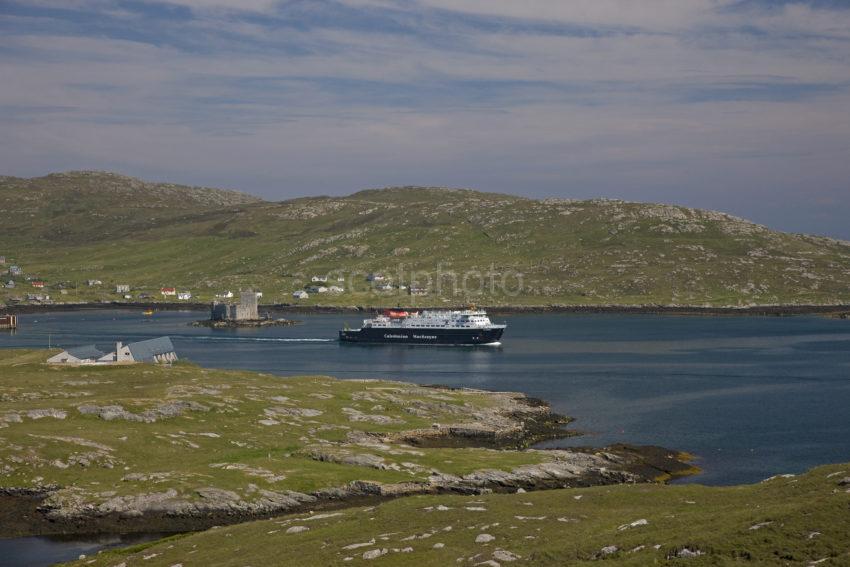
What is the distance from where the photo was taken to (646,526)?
4266 cm

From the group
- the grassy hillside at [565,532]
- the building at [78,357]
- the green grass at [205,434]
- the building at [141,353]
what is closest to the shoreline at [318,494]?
the green grass at [205,434]

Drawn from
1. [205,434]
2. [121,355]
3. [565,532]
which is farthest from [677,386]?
[565,532]

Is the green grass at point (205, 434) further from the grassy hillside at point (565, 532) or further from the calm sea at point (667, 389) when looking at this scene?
the grassy hillside at point (565, 532)

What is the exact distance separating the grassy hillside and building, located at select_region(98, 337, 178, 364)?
71.9 meters

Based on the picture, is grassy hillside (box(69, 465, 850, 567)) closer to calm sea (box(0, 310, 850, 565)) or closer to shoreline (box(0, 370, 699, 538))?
shoreline (box(0, 370, 699, 538))

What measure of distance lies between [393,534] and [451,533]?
3.12 meters

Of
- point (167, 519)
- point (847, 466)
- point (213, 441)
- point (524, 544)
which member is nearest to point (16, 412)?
point (213, 441)

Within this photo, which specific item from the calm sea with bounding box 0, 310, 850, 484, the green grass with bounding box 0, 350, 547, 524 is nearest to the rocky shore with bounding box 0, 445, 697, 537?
the green grass with bounding box 0, 350, 547, 524

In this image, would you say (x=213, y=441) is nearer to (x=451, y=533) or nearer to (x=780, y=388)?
(x=451, y=533)

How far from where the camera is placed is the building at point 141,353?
123 metres

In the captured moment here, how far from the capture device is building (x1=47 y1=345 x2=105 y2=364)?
117562mm

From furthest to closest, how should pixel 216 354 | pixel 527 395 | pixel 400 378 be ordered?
pixel 216 354 < pixel 400 378 < pixel 527 395

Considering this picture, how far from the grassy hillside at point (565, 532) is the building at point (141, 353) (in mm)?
71917

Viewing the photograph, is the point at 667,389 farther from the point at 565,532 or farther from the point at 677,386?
the point at 565,532
